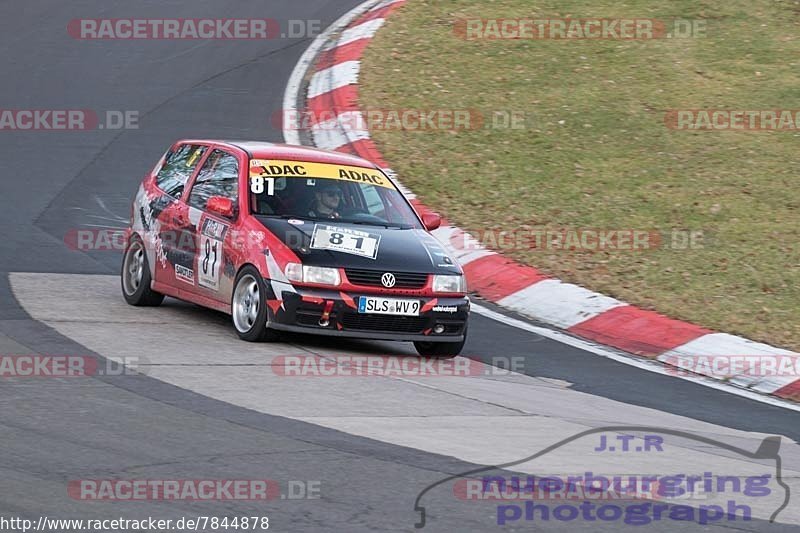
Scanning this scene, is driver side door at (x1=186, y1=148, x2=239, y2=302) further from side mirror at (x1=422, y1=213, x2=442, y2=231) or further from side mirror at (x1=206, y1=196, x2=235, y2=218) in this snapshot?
side mirror at (x1=422, y1=213, x2=442, y2=231)

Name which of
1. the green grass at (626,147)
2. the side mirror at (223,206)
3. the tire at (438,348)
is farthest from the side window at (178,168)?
the green grass at (626,147)

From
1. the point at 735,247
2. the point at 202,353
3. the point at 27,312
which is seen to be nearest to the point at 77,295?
the point at 27,312

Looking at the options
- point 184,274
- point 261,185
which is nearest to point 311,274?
point 261,185

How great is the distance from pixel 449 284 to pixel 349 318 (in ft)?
2.80

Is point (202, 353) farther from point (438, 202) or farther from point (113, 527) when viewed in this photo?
point (438, 202)

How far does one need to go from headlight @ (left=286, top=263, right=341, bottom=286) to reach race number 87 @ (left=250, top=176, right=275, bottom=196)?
103 cm

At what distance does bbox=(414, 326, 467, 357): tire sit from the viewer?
10062 mm

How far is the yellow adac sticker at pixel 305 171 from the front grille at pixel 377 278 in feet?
4.22

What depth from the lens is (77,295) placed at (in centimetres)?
1110

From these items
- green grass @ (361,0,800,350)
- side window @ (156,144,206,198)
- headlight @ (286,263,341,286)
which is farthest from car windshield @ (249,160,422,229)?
green grass @ (361,0,800,350)

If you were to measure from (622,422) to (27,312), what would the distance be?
467 cm

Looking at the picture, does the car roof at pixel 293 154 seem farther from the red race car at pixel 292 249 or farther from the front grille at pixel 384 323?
the front grille at pixel 384 323

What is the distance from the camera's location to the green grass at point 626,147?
12.5 metres

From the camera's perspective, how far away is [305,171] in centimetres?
1059
